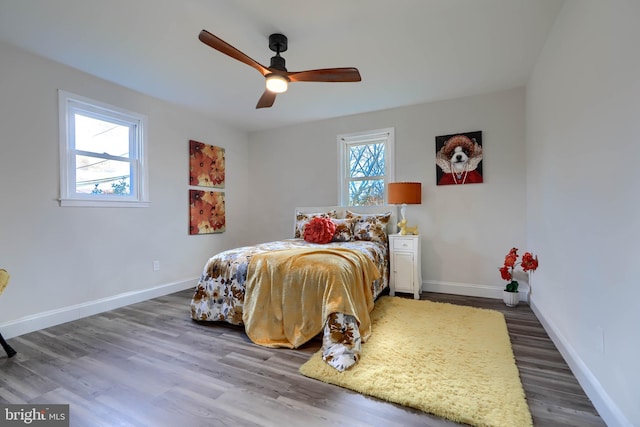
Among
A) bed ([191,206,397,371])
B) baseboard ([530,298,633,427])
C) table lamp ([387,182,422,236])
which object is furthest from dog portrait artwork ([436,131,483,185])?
baseboard ([530,298,633,427])

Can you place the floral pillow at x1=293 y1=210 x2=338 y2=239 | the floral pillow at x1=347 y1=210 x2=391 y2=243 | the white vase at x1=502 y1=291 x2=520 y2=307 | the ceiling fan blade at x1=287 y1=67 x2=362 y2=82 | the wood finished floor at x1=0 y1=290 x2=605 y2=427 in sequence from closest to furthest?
the wood finished floor at x1=0 y1=290 x2=605 y2=427
the ceiling fan blade at x1=287 y1=67 x2=362 y2=82
the white vase at x1=502 y1=291 x2=520 y2=307
the floral pillow at x1=347 y1=210 x2=391 y2=243
the floral pillow at x1=293 y1=210 x2=338 y2=239

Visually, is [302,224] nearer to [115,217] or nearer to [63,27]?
[115,217]

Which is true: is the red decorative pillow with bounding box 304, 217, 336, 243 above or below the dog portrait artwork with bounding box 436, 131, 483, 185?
below

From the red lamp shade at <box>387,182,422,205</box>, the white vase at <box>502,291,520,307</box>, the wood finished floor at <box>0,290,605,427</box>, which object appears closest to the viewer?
the wood finished floor at <box>0,290,605,427</box>

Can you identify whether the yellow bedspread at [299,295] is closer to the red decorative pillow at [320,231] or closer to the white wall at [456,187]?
the red decorative pillow at [320,231]

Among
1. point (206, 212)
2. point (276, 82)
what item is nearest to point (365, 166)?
point (276, 82)

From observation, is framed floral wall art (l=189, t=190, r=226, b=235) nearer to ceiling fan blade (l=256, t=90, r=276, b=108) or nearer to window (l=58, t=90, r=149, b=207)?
window (l=58, t=90, r=149, b=207)

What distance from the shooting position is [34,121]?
8.53 ft

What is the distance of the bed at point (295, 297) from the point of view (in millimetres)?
2062

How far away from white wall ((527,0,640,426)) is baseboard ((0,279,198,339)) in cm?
402

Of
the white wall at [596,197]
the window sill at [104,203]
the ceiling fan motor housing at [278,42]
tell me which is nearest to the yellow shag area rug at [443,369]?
the white wall at [596,197]

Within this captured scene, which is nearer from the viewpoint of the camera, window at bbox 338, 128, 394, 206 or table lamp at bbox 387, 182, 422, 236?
table lamp at bbox 387, 182, 422, 236

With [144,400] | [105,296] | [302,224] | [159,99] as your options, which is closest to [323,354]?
[144,400]

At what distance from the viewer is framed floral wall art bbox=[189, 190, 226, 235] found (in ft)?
13.3
